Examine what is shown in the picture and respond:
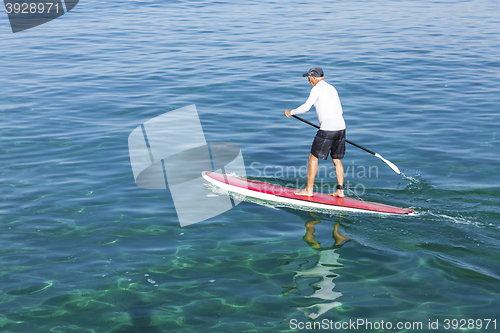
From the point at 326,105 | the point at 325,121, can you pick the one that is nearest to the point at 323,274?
the point at 325,121

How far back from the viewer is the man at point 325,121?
25.9 feet

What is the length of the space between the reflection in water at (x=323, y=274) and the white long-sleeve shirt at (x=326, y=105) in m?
1.63

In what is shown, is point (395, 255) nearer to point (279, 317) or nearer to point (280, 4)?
point (279, 317)

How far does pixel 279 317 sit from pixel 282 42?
16.8m

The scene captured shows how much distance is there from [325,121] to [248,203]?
75.9 inches

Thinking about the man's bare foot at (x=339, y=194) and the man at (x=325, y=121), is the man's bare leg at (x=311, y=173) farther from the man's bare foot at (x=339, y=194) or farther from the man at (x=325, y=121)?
the man's bare foot at (x=339, y=194)

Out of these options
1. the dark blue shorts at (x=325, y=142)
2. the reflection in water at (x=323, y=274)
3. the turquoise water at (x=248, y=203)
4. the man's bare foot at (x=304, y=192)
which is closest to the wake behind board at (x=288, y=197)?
the man's bare foot at (x=304, y=192)

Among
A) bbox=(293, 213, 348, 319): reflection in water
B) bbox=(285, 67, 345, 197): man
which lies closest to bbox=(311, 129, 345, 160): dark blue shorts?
bbox=(285, 67, 345, 197): man

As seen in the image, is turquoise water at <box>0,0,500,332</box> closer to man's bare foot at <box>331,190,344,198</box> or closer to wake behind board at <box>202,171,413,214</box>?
wake behind board at <box>202,171,413,214</box>

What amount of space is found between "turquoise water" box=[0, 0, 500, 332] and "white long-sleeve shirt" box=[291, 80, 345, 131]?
1.45m

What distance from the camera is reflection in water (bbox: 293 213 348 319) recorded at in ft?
18.7

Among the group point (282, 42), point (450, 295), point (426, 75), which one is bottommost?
point (450, 295)

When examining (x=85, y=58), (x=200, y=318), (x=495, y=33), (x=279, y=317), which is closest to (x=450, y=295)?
(x=279, y=317)

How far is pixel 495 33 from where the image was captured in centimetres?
2222
